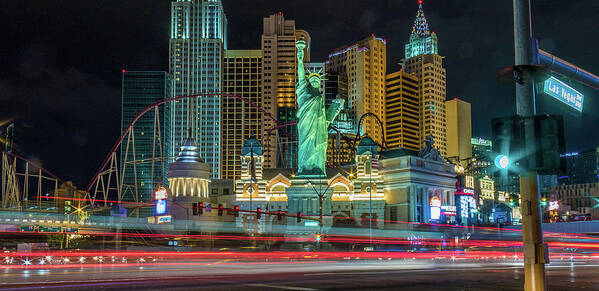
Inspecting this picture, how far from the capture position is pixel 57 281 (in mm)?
24750

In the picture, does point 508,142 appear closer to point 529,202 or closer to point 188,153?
point 529,202

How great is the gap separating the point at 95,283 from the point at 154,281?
8.14 ft

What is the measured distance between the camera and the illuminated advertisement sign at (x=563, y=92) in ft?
37.8

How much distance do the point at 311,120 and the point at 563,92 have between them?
88159mm

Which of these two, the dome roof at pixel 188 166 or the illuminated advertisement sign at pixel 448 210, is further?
the dome roof at pixel 188 166

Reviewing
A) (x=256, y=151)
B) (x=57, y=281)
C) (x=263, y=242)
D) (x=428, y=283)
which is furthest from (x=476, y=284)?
(x=256, y=151)

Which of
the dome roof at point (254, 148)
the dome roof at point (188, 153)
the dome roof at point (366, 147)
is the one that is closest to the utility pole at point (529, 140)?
the dome roof at point (366, 147)

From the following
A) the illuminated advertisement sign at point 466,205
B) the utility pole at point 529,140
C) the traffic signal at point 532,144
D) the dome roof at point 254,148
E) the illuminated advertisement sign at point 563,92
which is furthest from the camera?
the dome roof at point 254,148

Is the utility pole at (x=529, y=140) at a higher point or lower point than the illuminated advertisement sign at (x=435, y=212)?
higher

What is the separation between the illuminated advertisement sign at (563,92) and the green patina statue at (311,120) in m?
85.8

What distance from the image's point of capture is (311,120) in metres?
99.9

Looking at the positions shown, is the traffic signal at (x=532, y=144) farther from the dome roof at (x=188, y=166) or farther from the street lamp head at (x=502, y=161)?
the dome roof at (x=188, y=166)

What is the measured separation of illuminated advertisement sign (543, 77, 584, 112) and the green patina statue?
85780mm

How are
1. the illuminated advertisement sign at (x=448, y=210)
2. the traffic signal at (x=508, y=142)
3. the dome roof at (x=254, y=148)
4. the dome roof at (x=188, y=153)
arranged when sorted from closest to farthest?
1. the traffic signal at (x=508, y=142)
2. the illuminated advertisement sign at (x=448, y=210)
3. the dome roof at (x=254, y=148)
4. the dome roof at (x=188, y=153)
